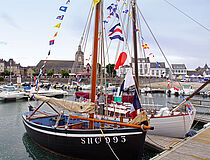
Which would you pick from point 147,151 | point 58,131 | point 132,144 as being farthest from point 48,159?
point 147,151

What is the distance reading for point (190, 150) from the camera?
8.17 m

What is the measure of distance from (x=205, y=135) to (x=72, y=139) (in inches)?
326

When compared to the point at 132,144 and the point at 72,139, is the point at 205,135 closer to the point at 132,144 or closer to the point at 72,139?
the point at 132,144

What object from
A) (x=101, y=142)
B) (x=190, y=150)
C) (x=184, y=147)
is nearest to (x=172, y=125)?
(x=184, y=147)

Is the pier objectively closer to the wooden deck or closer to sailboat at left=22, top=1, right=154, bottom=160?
the wooden deck

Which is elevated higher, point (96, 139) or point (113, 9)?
point (113, 9)

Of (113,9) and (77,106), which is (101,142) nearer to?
(77,106)

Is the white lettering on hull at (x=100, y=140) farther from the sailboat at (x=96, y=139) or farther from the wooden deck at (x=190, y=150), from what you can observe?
the wooden deck at (x=190, y=150)

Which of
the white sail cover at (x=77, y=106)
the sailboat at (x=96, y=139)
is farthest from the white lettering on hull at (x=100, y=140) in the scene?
the white sail cover at (x=77, y=106)

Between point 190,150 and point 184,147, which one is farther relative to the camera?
point 184,147

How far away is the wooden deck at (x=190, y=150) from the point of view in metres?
7.43

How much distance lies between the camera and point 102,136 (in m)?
7.13

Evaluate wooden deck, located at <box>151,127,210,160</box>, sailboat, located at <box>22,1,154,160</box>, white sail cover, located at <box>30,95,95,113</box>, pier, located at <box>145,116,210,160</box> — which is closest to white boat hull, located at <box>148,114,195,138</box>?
pier, located at <box>145,116,210,160</box>

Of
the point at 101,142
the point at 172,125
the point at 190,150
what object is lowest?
the point at 190,150
